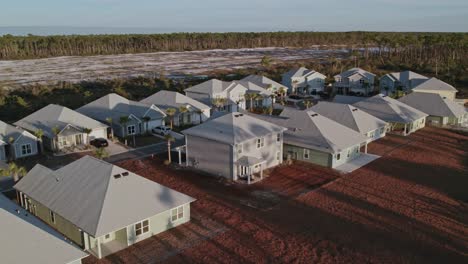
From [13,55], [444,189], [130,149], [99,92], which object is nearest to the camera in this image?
[444,189]

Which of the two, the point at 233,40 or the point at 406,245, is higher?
the point at 233,40

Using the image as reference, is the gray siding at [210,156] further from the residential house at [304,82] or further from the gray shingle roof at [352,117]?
the residential house at [304,82]

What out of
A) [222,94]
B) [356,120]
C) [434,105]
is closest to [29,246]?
[356,120]

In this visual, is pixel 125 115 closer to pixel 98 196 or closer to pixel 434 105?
pixel 98 196

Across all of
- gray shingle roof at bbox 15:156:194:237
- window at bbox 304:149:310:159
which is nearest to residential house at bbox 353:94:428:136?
window at bbox 304:149:310:159

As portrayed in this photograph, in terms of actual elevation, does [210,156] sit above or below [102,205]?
below

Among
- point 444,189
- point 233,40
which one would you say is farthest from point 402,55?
point 444,189

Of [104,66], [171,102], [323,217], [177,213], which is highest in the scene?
[104,66]

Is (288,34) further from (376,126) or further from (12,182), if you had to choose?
(12,182)
